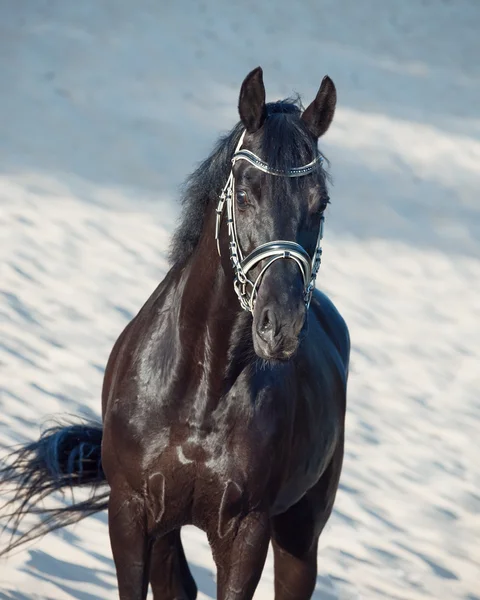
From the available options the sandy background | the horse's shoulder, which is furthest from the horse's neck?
the sandy background

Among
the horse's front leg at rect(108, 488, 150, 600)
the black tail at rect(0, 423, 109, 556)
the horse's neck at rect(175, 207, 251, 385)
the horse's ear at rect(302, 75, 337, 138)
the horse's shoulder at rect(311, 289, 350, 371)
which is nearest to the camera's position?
the horse's ear at rect(302, 75, 337, 138)

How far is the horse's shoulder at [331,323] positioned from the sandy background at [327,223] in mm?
1388

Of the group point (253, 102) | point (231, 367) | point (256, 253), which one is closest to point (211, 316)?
point (231, 367)

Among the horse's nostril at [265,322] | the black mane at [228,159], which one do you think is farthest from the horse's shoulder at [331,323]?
the horse's nostril at [265,322]

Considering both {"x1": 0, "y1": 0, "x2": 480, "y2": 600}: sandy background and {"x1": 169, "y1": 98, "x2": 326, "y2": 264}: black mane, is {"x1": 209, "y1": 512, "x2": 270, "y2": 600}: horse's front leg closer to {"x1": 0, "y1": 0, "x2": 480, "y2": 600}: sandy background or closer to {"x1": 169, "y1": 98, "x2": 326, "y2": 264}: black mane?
{"x1": 169, "y1": 98, "x2": 326, "y2": 264}: black mane

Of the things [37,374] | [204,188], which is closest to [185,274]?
[204,188]

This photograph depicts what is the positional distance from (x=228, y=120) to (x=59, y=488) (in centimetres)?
878

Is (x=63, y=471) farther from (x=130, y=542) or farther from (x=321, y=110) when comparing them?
(x=321, y=110)

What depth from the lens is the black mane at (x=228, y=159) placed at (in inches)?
123

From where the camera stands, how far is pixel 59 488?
455 cm

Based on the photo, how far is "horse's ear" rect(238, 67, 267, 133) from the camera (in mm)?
3137

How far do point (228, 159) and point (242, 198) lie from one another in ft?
0.80

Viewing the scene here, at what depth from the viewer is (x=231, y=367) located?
343cm

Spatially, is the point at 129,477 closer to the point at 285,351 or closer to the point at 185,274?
the point at 185,274
